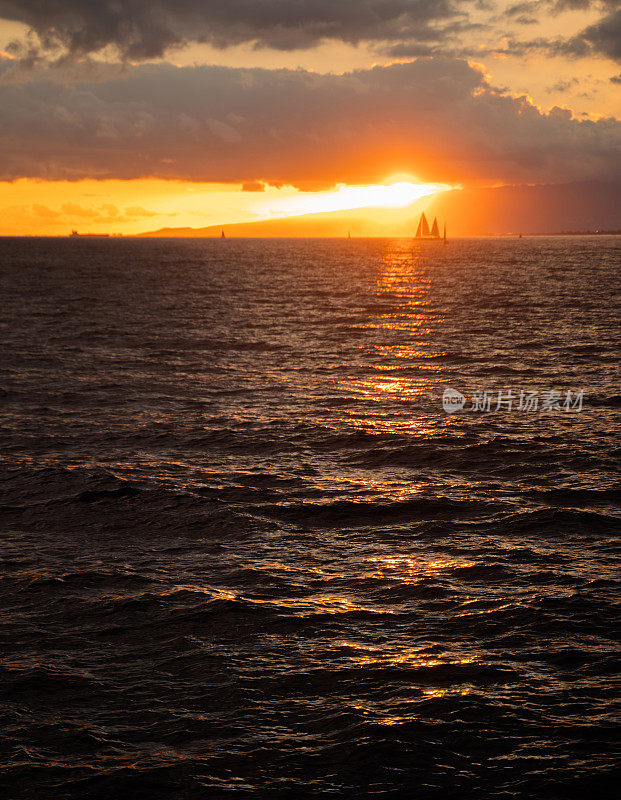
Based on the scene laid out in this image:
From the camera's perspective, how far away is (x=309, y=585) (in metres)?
20.1

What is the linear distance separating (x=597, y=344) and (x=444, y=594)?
44447mm

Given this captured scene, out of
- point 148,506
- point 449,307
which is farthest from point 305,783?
point 449,307

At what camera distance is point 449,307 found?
89938mm

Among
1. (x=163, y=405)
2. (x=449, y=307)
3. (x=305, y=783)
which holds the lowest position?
(x=305, y=783)

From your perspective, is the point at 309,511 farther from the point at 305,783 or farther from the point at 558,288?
the point at 558,288

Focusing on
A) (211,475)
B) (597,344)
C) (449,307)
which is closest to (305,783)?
(211,475)

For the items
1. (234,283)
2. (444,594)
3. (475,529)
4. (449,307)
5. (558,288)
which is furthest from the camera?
(234,283)

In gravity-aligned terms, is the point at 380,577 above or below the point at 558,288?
below

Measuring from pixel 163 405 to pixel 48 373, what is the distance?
13.1 meters

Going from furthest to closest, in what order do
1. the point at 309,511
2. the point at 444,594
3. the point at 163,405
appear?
the point at 163,405
the point at 309,511
the point at 444,594

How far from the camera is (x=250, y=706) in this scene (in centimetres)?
1515

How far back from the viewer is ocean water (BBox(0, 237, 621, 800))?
13758mm

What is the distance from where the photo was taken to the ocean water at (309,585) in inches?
542

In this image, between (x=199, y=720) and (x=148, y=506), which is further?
(x=148, y=506)
